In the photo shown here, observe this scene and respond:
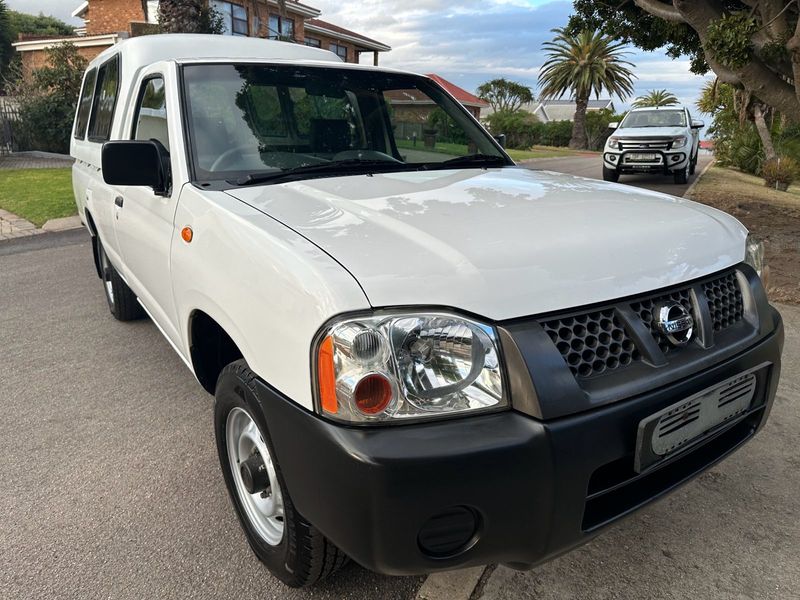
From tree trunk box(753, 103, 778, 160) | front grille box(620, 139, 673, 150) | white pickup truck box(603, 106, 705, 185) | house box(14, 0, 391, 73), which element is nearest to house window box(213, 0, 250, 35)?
house box(14, 0, 391, 73)

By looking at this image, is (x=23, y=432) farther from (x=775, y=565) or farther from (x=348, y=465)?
(x=775, y=565)

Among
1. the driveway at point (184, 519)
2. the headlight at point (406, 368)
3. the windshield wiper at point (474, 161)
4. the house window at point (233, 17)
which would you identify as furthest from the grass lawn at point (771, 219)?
the house window at point (233, 17)

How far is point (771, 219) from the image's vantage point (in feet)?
29.2

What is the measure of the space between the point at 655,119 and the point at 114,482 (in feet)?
49.9

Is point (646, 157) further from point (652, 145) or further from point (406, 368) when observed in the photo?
point (406, 368)

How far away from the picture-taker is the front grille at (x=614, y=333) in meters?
1.62

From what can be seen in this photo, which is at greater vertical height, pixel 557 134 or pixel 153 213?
pixel 153 213

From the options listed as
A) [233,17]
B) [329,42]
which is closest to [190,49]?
[233,17]

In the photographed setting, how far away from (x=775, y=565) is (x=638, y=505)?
2.80 ft

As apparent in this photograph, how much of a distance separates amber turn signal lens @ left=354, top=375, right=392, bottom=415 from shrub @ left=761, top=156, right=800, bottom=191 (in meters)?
16.2

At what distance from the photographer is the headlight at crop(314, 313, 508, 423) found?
1.50 meters

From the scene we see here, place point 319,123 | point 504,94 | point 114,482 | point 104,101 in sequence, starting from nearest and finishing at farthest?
1. point 114,482
2. point 319,123
3. point 104,101
4. point 504,94

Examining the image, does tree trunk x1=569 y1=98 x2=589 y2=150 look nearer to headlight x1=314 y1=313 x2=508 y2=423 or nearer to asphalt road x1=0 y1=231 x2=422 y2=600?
asphalt road x1=0 y1=231 x2=422 y2=600

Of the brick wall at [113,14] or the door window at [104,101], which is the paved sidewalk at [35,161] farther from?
the door window at [104,101]
